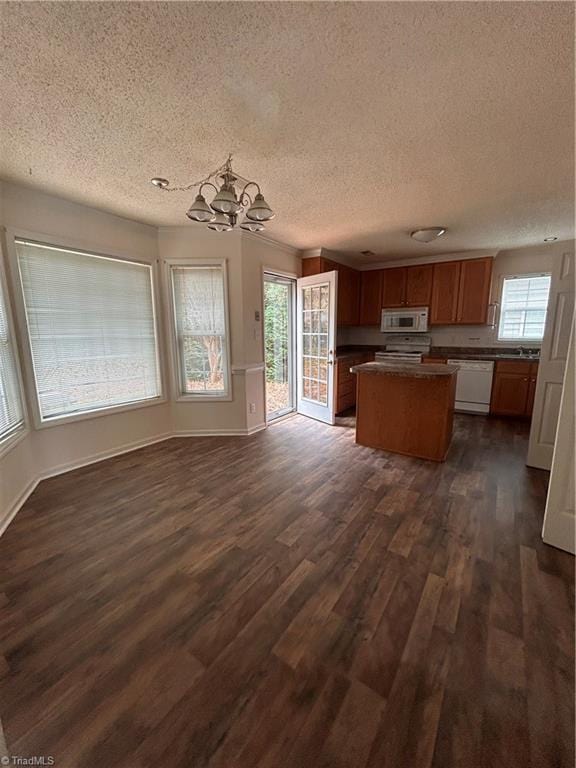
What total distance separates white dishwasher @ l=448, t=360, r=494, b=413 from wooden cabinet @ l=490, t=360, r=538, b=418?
78mm

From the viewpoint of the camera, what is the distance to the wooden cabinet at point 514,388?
4277mm

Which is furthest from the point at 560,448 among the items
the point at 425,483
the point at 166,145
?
the point at 166,145

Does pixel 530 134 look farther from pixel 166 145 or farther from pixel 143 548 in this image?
pixel 143 548

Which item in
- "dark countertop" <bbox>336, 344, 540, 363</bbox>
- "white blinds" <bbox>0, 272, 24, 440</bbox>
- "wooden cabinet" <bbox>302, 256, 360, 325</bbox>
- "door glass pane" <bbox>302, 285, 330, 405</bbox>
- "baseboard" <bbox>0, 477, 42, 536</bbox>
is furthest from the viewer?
"wooden cabinet" <bbox>302, 256, 360, 325</bbox>

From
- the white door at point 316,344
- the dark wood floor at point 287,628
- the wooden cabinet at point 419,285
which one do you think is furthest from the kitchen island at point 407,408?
the wooden cabinet at point 419,285

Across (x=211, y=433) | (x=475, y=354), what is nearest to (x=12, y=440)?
(x=211, y=433)

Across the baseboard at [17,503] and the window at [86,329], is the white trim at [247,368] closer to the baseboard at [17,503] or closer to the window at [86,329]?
the window at [86,329]

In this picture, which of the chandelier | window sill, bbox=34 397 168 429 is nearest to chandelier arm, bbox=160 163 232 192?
the chandelier

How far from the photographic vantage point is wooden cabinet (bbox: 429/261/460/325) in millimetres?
4754

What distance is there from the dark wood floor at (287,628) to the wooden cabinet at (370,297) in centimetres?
369

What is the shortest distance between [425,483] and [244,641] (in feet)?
6.41

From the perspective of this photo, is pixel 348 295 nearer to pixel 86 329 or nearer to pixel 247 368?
pixel 247 368

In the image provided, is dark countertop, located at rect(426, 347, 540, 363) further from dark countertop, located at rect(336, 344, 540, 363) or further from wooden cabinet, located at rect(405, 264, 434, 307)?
wooden cabinet, located at rect(405, 264, 434, 307)

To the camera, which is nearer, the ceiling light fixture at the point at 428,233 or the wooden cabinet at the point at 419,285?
the ceiling light fixture at the point at 428,233
